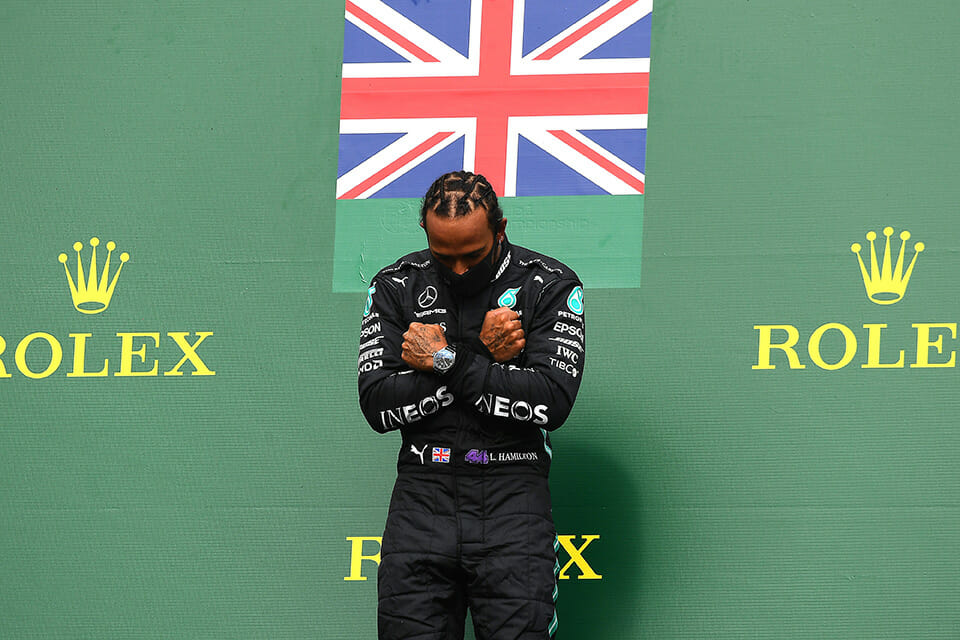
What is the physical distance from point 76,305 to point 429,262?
1.37m

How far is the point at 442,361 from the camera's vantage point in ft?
8.66

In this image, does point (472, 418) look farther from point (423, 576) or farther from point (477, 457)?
point (423, 576)

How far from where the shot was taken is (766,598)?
10.7 feet

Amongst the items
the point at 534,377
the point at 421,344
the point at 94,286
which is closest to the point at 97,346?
the point at 94,286

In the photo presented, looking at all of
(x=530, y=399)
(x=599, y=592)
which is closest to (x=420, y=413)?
(x=530, y=399)

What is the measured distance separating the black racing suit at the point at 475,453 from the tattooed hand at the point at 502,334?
0.10 ft

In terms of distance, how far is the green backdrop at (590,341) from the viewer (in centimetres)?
330

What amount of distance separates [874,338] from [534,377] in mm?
1137

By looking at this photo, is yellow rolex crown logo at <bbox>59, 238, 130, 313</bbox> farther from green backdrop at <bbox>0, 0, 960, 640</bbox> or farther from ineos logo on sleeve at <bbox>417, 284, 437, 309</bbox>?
ineos logo on sleeve at <bbox>417, 284, 437, 309</bbox>

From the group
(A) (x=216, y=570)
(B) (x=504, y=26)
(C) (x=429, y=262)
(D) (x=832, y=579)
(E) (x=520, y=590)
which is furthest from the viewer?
(B) (x=504, y=26)

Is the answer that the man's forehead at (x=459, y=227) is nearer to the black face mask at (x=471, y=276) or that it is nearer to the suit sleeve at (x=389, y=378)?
the black face mask at (x=471, y=276)

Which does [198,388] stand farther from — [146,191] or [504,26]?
[504,26]

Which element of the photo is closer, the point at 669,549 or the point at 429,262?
the point at 429,262

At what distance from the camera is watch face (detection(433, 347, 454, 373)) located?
264 cm
